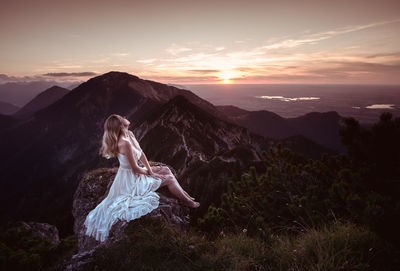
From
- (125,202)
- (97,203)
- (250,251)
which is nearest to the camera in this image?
(250,251)

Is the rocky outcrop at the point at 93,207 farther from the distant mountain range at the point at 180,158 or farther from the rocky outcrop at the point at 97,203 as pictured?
the distant mountain range at the point at 180,158

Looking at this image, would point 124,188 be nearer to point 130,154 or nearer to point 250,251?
point 130,154

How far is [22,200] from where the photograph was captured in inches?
6289

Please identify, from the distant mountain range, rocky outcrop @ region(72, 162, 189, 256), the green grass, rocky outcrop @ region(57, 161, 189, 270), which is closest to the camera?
the green grass

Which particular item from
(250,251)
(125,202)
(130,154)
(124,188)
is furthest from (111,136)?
(250,251)

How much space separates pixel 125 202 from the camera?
6.00 meters

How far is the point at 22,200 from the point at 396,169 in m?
214

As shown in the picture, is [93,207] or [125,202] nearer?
[125,202]

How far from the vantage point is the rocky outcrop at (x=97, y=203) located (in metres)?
5.54

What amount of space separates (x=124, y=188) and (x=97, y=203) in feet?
7.35

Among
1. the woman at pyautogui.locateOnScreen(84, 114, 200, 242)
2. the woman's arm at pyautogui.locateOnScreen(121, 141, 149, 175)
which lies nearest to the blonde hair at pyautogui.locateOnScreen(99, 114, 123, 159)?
the woman at pyautogui.locateOnScreen(84, 114, 200, 242)

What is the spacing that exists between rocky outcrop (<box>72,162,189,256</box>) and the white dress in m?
0.19

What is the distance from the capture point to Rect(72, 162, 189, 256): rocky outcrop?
554 cm

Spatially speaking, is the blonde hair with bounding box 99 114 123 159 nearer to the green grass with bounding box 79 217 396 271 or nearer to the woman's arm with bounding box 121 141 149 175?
the woman's arm with bounding box 121 141 149 175
